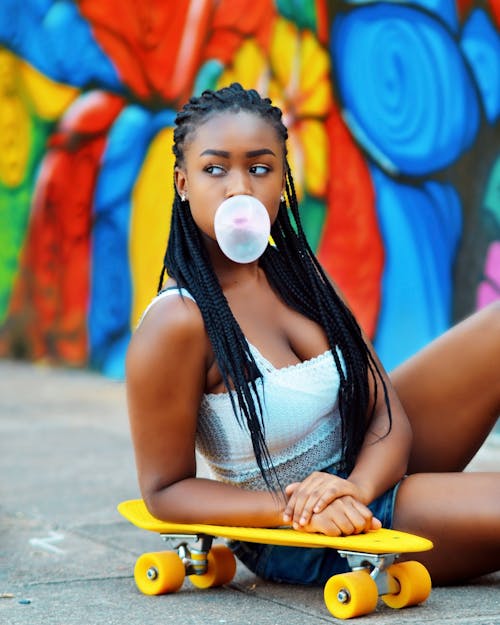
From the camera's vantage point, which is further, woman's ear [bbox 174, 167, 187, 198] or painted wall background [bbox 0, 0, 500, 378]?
painted wall background [bbox 0, 0, 500, 378]

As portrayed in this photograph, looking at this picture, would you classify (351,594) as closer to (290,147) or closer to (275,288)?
(275,288)

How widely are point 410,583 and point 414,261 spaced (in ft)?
10.3

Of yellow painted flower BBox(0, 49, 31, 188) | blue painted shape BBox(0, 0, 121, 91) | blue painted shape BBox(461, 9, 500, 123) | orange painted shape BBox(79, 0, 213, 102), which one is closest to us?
blue painted shape BBox(461, 9, 500, 123)

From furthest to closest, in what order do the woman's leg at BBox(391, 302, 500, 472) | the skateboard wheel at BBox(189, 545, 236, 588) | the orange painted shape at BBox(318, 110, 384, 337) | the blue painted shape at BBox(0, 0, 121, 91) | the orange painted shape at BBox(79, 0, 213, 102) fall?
the blue painted shape at BBox(0, 0, 121, 91), the orange painted shape at BBox(79, 0, 213, 102), the orange painted shape at BBox(318, 110, 384, 337), the woman's leg at BBox(391, 302, 500, 472), the skateboard wheel at BBox(189, 545, 236, 588)

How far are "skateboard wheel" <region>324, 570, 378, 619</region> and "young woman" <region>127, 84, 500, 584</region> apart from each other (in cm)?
10

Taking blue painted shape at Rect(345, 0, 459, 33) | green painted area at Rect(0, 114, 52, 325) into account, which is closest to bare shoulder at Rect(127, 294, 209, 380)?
blue painted shape at Rect(345, 0, 459, 33)

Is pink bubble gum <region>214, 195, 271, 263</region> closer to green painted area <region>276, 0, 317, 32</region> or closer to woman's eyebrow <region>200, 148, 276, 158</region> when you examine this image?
woman's eyebrow <region>200, 148, 276, 158</region>

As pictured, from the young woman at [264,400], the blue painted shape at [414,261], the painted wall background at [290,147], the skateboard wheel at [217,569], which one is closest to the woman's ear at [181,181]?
the young woman at [264,400]

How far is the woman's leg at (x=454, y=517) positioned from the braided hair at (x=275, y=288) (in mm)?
160

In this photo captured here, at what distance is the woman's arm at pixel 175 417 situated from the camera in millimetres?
2443

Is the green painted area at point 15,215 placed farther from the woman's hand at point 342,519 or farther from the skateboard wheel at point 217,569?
the woman's hand at point 342,519

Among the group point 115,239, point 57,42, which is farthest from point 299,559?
point 57,42

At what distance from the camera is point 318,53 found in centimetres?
575

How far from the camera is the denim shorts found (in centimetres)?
254
